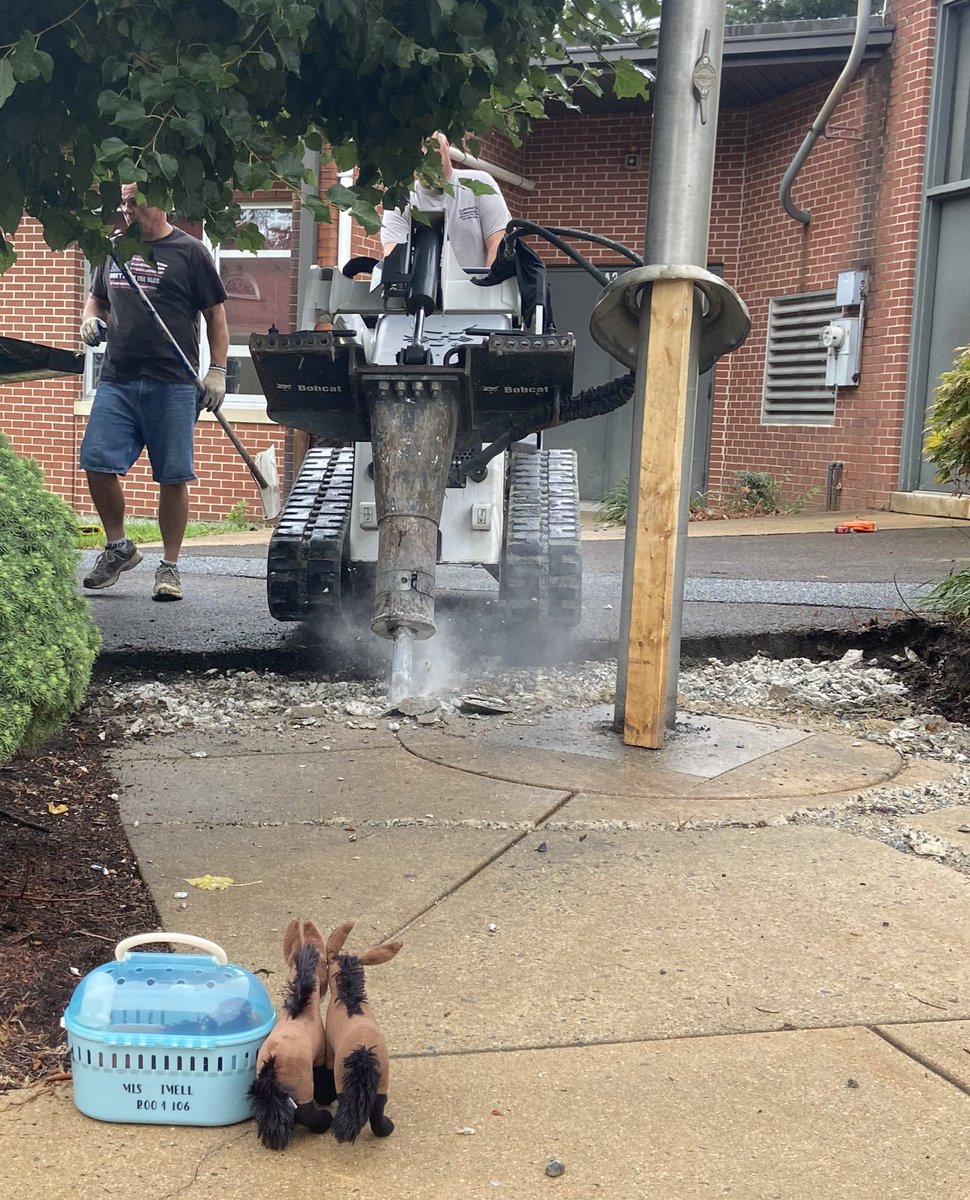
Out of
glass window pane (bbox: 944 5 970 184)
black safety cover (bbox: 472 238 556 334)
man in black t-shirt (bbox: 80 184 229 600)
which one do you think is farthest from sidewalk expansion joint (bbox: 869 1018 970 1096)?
glass window pane (bbox: 944 5 970 184)

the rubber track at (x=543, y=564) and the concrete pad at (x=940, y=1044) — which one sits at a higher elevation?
the rubber track at (x=543, y=564)

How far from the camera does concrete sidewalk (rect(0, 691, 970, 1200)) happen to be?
2.13m

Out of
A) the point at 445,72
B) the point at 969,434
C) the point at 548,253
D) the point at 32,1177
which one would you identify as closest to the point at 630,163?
the point at 548,253

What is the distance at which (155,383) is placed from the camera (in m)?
7.31

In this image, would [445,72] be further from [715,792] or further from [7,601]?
[715,792]

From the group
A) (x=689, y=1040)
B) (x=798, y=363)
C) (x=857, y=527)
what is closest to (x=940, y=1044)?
(x=689, y=1040)

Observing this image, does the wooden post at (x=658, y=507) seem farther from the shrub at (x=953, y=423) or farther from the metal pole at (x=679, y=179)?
the shrub at (x=953, y=423)

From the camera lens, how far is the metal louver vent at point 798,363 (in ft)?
45.3

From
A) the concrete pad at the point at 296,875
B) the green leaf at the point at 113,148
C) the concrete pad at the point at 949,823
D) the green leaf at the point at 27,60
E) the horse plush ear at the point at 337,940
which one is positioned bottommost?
the concrete pad at the point at 296,875

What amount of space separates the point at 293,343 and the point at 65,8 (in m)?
1.83

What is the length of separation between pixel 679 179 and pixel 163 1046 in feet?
11.0

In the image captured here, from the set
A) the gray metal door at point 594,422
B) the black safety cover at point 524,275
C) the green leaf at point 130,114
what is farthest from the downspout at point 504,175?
the green leaf at point 130,114

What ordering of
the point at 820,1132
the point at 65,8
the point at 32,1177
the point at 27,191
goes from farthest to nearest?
1. the point at 27,191
2. the point at 65,8
3. the point at 820,1132
4. the point at 32,1177

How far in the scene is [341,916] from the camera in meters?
3.06
